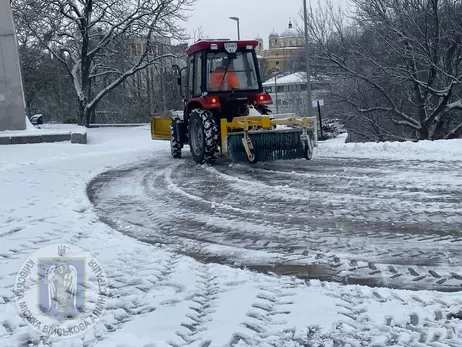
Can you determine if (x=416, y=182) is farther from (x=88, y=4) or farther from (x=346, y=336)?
(x=88, y=4)

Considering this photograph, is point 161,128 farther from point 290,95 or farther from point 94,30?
point 290,95

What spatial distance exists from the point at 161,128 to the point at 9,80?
745cm

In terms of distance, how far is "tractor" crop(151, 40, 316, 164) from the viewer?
35.5 ft

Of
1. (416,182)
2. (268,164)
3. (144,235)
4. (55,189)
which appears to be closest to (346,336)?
(144,235)

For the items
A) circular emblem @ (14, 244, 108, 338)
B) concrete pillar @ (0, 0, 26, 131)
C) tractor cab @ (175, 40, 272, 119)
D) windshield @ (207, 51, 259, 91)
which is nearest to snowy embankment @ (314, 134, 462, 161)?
tractor cab @ (175, 40, 272, 119)

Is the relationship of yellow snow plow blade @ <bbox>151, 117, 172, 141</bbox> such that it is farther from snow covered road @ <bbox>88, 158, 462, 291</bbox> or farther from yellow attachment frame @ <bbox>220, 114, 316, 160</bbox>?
snow covered road @ <bbox>88, 158, 462, 291</bbox>

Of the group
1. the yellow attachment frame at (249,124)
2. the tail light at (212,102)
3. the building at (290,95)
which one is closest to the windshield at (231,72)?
the tail light at (212,102)

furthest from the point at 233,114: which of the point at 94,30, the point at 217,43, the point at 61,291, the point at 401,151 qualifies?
the point at 94,30

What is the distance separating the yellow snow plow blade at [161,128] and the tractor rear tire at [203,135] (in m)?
3.50

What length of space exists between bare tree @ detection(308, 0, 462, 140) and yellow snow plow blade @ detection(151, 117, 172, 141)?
36.3 ft

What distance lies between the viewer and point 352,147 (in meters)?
13.6

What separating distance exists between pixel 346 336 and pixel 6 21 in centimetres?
1975

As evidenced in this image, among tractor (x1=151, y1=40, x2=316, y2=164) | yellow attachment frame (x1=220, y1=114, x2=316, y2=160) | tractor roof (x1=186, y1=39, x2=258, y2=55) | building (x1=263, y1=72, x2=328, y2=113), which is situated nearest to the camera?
yellow attachment frame (x1=220, y1=114, x2=316, y2=160)

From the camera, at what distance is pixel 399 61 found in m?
23.1
